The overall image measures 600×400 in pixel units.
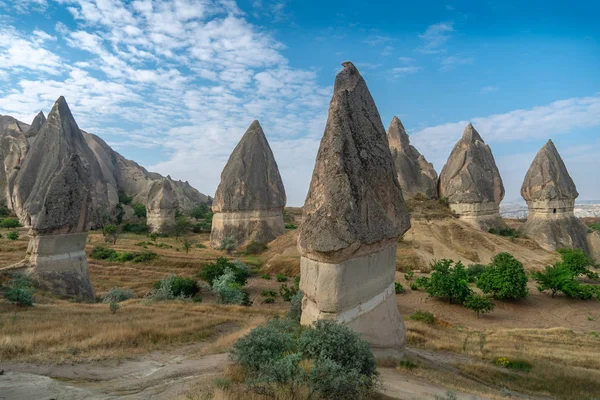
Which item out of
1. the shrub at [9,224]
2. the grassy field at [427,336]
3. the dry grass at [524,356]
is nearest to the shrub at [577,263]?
the grassy field at [427,336]

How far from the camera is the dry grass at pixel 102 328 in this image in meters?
6.27

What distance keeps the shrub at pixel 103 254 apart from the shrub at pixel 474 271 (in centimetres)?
1868

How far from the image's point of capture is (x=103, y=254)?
2147cm

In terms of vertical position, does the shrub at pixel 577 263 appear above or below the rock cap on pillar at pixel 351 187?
below

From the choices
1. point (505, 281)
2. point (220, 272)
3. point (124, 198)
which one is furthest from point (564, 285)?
point (124, 198)

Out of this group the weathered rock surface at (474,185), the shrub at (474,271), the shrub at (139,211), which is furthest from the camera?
the shrub at (139,211)

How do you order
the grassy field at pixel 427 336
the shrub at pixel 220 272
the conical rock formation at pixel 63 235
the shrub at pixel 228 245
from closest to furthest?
the grassy field at pixel 427 336 < the conical rock formation at pixel 63 235 < the shrub at pixel 220 272 < the shrub at pixel 228 245

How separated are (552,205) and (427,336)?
22532 millimetres

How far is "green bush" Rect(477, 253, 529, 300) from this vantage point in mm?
15586

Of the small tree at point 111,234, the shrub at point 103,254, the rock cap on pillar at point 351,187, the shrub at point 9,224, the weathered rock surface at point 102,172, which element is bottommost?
the shrub at point 103,254

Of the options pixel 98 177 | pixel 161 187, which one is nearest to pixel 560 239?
pixel 161 187

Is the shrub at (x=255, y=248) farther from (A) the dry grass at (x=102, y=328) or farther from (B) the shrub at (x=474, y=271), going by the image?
(A) the dry grass at (x=102, y=328)

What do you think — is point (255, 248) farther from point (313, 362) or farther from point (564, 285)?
point (313, 362)

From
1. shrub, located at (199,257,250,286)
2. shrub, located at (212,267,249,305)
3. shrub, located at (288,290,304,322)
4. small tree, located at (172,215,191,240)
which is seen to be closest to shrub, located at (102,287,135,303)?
shrub, located at (212,267,249,305)
